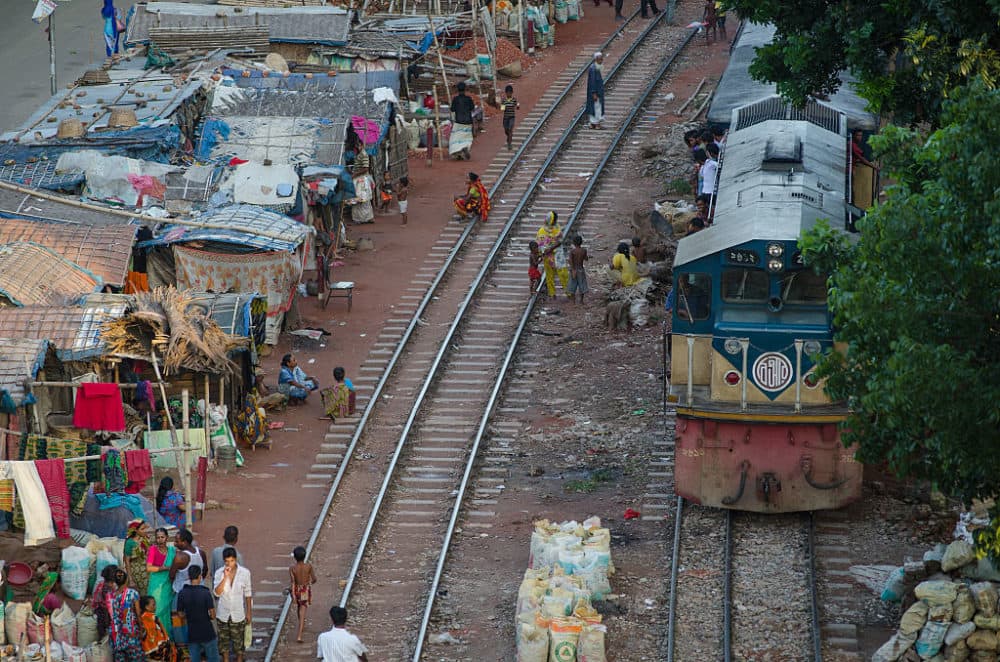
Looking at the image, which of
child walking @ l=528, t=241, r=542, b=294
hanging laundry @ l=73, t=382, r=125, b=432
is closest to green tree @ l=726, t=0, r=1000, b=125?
child walking @ l=528, t=241, r=542, b=294

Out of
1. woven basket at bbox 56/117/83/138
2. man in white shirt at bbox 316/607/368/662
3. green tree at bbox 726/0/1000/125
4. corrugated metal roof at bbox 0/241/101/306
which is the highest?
green tree at bbox 726/0/1000/125

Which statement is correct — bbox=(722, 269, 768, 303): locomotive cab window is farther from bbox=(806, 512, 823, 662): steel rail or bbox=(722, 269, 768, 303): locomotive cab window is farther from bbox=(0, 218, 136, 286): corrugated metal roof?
bbox=(0, 218, 136, 286): corrugated metal roof

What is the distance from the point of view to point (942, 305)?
1277 cm

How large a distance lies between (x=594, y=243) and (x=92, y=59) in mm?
20984

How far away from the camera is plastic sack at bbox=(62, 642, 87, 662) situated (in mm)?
15125

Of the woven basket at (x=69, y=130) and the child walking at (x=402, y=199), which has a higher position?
the woven basket at (x=69, y=130)

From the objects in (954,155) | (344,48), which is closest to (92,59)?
(344,48)

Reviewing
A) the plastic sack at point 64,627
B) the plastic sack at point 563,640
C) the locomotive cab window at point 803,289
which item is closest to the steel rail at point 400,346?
the plastic sack at point 64,627

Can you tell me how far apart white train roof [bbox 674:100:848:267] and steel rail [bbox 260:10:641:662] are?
202 inches

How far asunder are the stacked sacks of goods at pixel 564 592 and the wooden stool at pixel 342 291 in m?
9.29

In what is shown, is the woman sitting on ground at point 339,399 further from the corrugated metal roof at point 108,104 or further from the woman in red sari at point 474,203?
the woman in red sari at point 474,203

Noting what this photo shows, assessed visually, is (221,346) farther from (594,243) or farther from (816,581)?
(594,243)

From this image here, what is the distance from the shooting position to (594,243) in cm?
2911

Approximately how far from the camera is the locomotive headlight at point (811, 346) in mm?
17406
